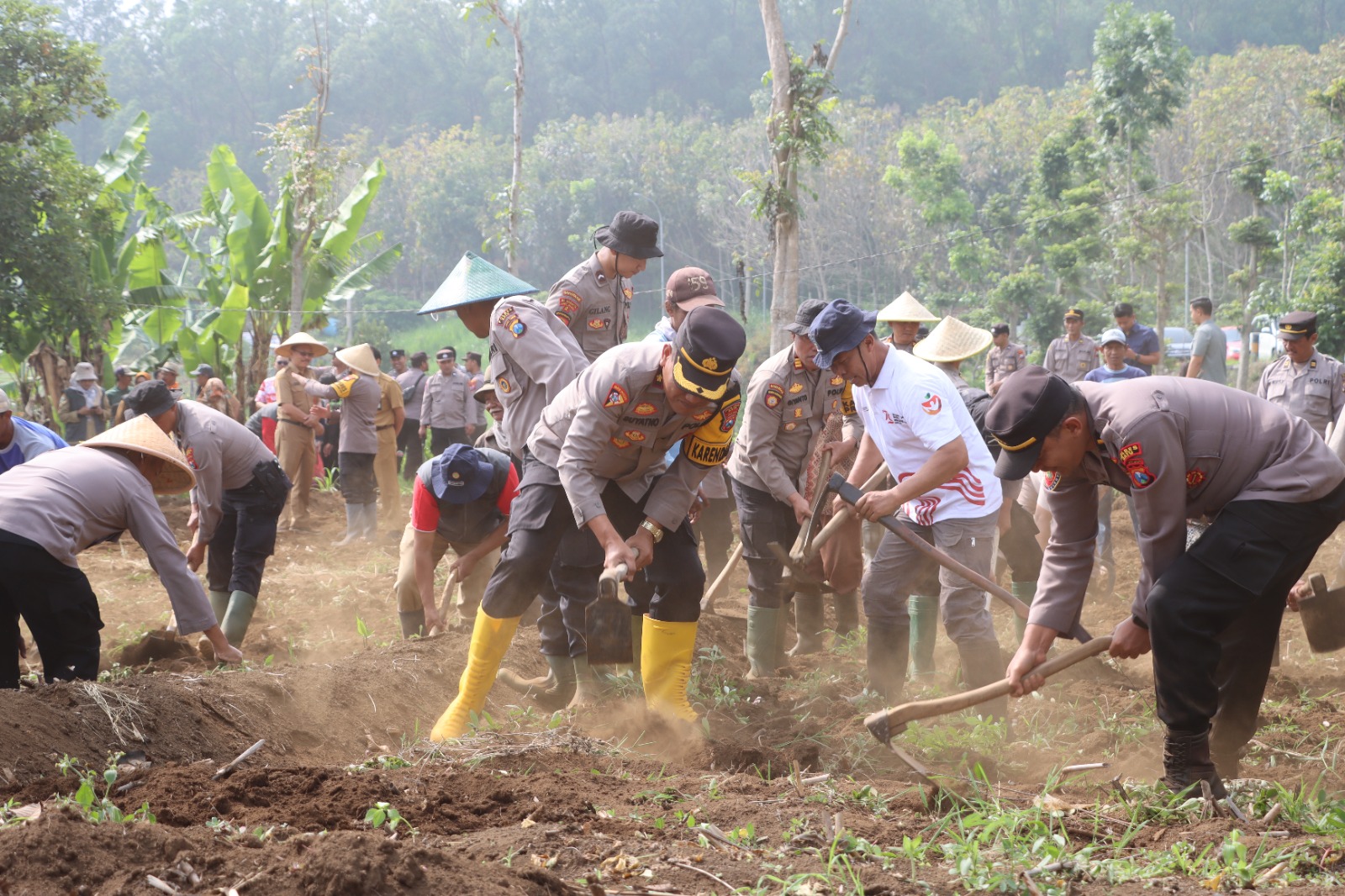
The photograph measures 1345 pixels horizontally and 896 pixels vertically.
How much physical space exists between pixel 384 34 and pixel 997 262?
5232cm

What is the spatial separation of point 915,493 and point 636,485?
1205 millimetres

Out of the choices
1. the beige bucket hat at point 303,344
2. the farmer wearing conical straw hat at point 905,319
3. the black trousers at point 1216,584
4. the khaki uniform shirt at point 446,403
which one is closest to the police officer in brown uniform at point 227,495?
the farmer wearing conical straw hat at point 905,319

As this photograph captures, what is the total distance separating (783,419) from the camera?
6.29 metres

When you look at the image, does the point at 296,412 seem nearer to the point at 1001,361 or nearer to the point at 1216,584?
the point at 1001,361

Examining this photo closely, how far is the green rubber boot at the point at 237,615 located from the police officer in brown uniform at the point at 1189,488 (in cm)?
466

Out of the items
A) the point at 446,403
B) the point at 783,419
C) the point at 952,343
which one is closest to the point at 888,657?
the point at 783,419

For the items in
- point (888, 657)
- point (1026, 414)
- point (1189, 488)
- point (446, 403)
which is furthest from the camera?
point (446, 403)

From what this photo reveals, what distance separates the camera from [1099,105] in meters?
25.9

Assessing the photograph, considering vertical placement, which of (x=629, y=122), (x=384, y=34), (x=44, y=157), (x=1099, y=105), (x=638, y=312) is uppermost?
(x=384, y=34)

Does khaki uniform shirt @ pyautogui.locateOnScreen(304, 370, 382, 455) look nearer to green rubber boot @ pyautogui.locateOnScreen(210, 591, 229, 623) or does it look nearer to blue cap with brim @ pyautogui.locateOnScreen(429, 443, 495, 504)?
green rubber boot @ pyautogui.locateOnScreen(210, 591, 229, 623)

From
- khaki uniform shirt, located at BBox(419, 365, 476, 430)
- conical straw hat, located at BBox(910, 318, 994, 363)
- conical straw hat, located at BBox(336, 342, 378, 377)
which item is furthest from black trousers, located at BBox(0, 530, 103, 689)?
khaki uniform shirt, located at BBox(419, 365, 476, 430)

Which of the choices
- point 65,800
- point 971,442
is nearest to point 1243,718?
point 971,442

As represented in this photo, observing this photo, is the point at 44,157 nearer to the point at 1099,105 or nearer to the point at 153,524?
the point at 153,524

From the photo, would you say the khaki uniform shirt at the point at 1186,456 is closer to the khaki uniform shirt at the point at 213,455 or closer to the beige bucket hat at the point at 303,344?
→ the khaki uniform shirt at the point at 213,455
